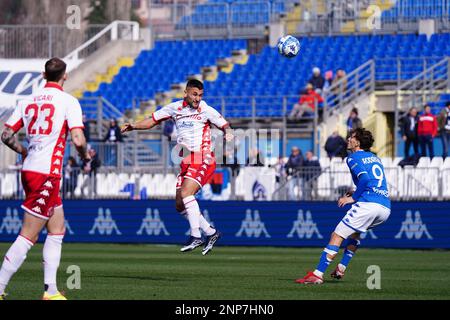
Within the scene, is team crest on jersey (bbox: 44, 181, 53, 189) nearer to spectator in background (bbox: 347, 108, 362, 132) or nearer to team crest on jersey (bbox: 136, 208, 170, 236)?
team crest on jersey (bbox: 136, 208, 170, 236)

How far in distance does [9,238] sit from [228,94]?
38.6 feet

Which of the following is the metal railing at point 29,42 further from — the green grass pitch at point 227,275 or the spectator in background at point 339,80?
the green grass pitch at point 227,275

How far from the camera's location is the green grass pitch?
43.8 ft

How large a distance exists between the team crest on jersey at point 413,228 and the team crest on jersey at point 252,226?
3.12 metres

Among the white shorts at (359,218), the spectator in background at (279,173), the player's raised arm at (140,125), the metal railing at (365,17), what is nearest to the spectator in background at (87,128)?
the spectator in background at (279,173)

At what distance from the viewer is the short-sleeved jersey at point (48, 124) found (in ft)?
39.2

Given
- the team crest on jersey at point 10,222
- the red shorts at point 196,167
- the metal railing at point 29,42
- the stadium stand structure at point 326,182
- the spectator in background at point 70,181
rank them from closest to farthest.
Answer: the red shorts at point 196,167 < the stadium stand structure at point 326,182 < the team crest on jersey at point 10,222 < the spectator in background at point 70,181 < the metal railing at point 29,42

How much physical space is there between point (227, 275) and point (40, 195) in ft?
17.3

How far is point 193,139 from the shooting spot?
56.6 feet

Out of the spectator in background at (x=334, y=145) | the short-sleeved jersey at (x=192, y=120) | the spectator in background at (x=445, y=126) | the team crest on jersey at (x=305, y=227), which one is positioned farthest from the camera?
the spectator in background at (x=334, y=145)

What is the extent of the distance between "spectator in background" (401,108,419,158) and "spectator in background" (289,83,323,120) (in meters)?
3.69

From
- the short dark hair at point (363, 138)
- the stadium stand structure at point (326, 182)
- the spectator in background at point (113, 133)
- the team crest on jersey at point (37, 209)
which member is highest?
the spectator in background at point (113, 133)

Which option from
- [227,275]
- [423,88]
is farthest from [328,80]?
[227,275]

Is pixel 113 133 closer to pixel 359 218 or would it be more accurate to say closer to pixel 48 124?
pixel 359 218
